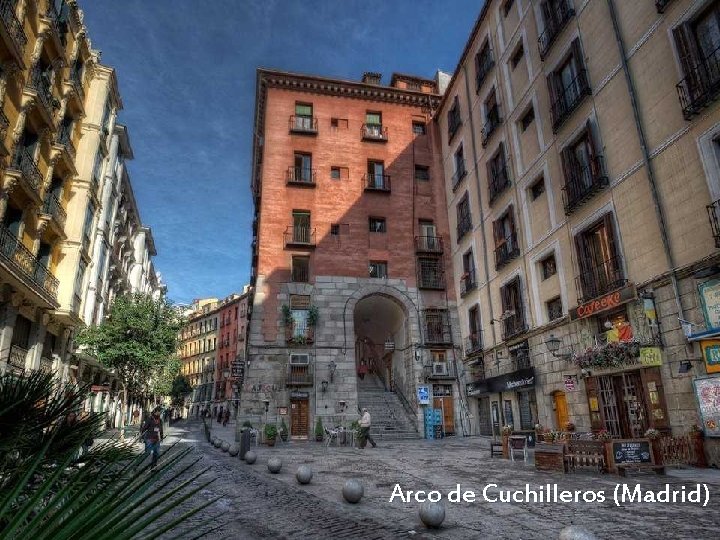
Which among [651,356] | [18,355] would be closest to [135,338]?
[18,355]

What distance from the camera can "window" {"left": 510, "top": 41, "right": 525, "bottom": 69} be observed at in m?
22.9

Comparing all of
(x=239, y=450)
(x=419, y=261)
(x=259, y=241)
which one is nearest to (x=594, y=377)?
(x=239, y=450)

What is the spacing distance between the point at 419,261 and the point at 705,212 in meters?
18.2

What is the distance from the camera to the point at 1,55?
17.1 metres

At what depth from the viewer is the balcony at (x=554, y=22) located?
18984 millimetres

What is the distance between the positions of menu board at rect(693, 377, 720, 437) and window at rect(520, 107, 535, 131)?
13920mm

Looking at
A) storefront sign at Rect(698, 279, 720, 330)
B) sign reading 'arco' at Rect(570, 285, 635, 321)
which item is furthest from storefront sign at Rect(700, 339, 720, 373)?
sign reading 'arco' at Rect(570, 285, 635, 321)

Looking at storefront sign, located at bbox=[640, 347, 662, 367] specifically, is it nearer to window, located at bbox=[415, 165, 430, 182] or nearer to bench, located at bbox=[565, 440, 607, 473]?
bench, located at bbox=[565, 440, 607, 473]

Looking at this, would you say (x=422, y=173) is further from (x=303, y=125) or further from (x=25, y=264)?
(x=25, y=264)

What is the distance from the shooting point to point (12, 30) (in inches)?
677

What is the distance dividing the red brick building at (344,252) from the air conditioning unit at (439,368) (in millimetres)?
62

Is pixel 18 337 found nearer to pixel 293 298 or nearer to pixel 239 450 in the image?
pixel 239 450

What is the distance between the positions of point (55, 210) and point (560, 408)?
77.1 feet

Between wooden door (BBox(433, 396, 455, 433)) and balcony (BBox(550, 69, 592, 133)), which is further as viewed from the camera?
wooden door (BBox(433, 396, 455, 433))
